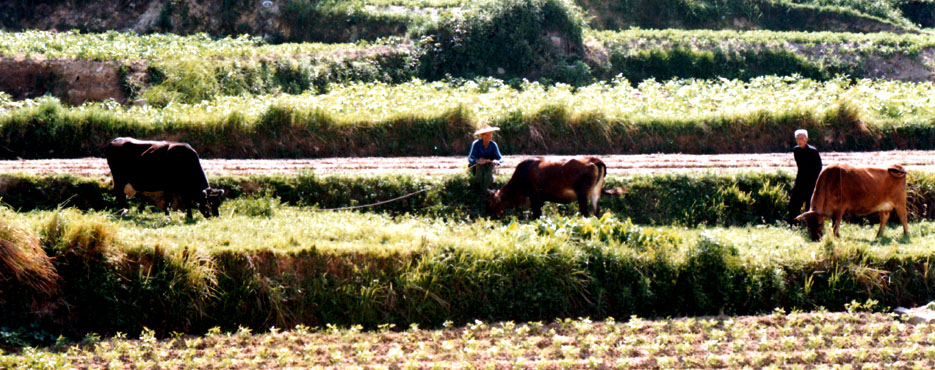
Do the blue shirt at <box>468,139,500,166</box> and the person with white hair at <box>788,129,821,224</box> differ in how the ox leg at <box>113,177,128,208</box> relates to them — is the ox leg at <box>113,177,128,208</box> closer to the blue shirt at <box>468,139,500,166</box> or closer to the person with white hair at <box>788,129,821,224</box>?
the blue shirt at <box>468,139,500,166</box>

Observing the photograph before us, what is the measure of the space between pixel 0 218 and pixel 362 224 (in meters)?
4.62

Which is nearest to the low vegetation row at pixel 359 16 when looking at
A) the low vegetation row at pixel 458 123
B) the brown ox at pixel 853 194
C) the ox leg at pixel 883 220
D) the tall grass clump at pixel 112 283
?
the low vegetation row at pixel 458 123

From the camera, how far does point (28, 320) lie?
1235 cm

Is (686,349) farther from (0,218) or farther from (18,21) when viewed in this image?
(18,21)

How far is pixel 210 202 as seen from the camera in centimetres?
1507

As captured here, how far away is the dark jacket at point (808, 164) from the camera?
51.4 ft

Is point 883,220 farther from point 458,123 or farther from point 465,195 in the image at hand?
point 458,123

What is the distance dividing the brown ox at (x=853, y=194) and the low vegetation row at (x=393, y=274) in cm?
76

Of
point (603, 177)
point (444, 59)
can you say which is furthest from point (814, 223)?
point (444, 59)

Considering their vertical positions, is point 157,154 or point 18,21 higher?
point 18,21

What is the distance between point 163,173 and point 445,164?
16.9ft

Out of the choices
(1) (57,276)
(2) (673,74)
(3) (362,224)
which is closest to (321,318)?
(3) (362,224)

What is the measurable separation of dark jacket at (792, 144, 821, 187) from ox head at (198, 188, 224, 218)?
840 centimetres

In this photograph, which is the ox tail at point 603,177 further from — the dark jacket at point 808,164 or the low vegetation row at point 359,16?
the low vegetation row at point 359,16
